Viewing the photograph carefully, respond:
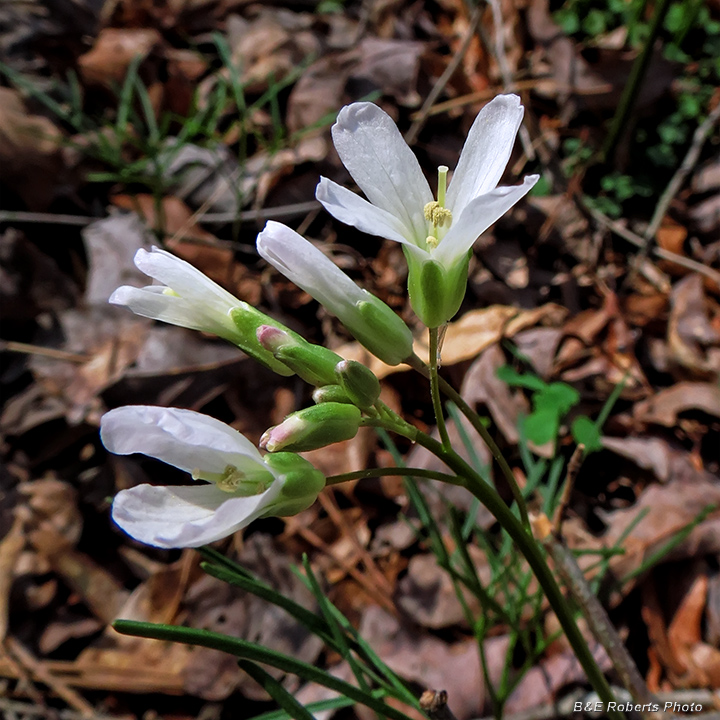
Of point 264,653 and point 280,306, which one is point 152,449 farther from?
point 280,306

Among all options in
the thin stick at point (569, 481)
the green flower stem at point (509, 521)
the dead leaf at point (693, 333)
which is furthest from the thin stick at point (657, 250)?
the green flower stem at point (509, 521)

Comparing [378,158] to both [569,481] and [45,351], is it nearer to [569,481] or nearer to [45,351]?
[569,481]

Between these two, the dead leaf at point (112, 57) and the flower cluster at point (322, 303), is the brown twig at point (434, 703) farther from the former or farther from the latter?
the dead leaf at point (112, 57)

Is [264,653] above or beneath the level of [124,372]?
above

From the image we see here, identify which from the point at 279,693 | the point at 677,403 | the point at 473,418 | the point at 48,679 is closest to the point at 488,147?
the point at 473,418

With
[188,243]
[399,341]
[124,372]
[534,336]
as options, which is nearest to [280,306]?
[188,243]
